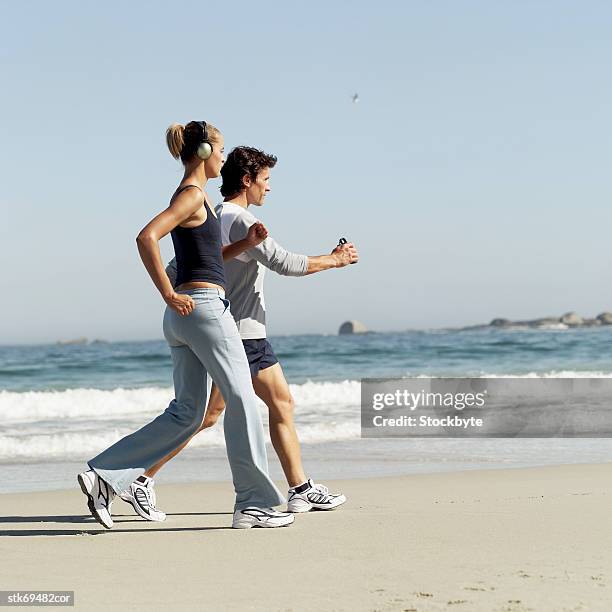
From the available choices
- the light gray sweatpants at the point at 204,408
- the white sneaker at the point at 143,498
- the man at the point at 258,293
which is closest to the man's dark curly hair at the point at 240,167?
the man at the point at 258,293

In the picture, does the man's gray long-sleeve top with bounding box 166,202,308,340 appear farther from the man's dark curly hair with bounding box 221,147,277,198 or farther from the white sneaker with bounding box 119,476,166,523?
the white sneaker with bounding box 119,476,166,523

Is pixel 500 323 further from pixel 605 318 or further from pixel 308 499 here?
pixel 308 499

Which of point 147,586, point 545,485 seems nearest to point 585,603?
point 147,586

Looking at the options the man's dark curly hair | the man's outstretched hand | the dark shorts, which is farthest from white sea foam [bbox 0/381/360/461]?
the man's outstretched hand

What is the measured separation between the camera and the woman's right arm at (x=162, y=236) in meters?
4.17

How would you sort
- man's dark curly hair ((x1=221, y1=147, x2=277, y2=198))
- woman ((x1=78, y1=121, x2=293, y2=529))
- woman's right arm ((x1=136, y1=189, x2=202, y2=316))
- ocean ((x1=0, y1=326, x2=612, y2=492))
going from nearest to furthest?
1. woman's right arm ((x1=136, y1=189, x2=202, y2=316))
2. woman ((x1=78, y1=121, x2=293, y2=529))
3. man's dark curly hair ((x1=221, y1=147, x2=277, y2=198))
4. ocean ((x1=0, y1=326, x2=612, y2=492))

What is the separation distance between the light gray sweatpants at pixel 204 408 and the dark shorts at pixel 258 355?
25 cm

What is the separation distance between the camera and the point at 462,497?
18.1 ft

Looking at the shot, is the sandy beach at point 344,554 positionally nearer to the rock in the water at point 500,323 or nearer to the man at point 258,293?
the man at point 258,293

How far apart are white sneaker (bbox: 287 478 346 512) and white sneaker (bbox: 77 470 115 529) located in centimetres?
95

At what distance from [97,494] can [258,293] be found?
1.22m

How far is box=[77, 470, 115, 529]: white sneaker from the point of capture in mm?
4445

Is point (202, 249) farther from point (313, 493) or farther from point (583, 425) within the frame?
point (583, 425)

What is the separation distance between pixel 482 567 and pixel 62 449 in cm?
604
